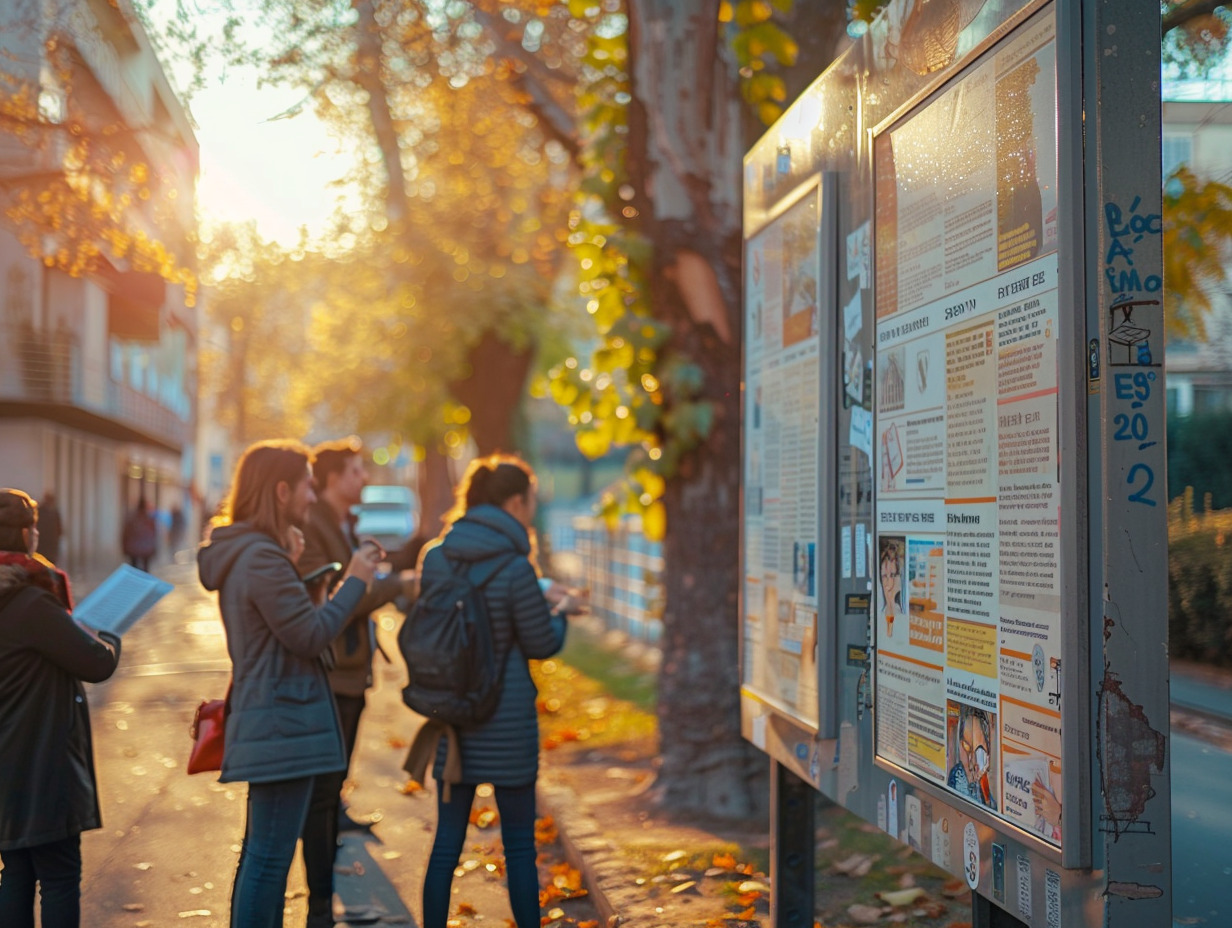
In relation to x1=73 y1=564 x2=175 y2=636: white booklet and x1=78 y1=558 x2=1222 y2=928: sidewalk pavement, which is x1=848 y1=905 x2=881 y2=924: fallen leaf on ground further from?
x1=73 y1=564 x2=175 y2=636: white booklet

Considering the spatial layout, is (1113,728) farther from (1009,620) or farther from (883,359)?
(883,359)

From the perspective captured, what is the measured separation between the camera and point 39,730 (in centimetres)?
426

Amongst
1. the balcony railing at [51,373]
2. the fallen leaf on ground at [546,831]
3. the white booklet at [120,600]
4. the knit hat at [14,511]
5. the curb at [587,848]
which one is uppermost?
the balcony railing at [51,373]

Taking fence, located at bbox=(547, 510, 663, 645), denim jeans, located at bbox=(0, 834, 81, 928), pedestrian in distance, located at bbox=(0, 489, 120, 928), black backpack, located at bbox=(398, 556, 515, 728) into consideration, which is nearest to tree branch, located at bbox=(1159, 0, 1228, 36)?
black backpack, located at bbox=(398, 556, 515, 728)

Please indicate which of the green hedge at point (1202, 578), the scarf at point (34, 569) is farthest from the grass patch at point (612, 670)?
the green hedge at point (1202, 578)

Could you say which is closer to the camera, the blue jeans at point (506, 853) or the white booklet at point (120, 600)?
the white booklet at point (120, 600)

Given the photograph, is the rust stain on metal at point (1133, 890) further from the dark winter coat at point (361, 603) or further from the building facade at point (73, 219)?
the building facade at point (73, 219)

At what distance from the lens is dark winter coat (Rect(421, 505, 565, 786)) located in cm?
479

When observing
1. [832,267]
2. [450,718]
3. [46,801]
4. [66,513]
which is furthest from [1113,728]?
[66,513]

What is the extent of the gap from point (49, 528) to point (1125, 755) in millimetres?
5664

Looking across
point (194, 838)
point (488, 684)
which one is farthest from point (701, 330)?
point (194, 838)

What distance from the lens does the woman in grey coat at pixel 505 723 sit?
15.7 feet

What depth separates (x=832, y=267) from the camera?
4.05 meters

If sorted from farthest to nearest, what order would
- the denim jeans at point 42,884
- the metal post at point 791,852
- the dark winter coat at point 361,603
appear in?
the dark winter coat at point 361,603 → the metal post at point 791,852 → the denim jeans at point 42,884
